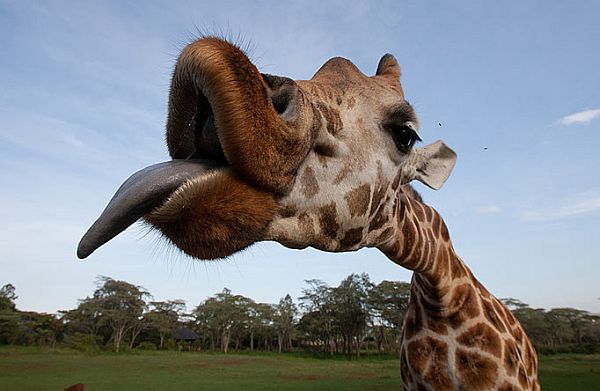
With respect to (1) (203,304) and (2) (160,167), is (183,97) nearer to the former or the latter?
(2) (160,167)

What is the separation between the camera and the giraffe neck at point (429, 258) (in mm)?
3080

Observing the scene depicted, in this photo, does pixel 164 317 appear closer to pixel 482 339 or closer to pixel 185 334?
pixel 185 334

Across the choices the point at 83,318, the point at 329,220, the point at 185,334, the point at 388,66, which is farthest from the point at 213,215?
the point at 185,334

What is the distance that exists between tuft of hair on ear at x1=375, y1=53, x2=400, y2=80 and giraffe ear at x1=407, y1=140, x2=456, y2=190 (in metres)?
0.55

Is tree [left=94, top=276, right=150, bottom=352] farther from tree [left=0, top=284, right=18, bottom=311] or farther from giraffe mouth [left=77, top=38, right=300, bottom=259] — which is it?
giraffe mouth [left=77, top=38, right=300, bottom=259]

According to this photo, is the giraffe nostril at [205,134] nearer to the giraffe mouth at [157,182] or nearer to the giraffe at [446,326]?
the giraffe mouth at [157,182]

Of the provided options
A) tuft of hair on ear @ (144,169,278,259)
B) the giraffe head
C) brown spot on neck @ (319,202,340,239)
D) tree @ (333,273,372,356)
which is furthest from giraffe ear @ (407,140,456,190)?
tree @ (333,273,372,356)

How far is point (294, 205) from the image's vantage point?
1.71 meters

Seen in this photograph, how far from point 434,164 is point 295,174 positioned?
70.3 inches

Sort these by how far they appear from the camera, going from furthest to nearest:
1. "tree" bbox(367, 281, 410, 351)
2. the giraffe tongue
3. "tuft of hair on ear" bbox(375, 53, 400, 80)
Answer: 1. "tree" bbox(367, 281, 410, 351)
2. "tuft of hair on ear" bbox(375, 53, 400, 80)
3. the giraffe tongue

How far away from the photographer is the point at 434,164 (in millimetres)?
3133

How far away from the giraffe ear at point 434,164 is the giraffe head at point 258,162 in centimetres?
76

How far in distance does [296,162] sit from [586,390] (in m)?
31.3

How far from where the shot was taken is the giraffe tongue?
3.95ft
